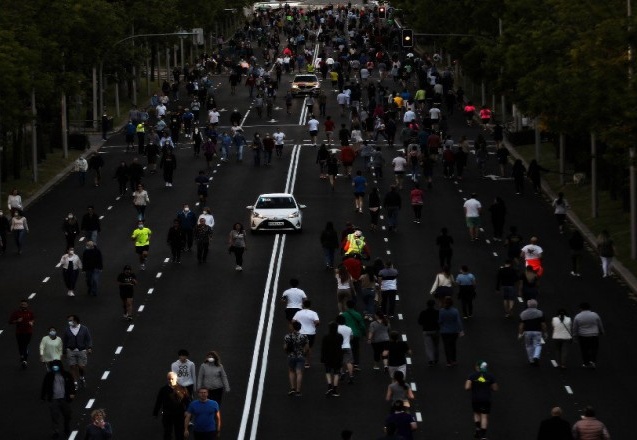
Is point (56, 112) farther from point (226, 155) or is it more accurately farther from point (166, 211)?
point (166, 211)

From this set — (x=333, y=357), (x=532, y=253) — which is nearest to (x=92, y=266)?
(x=532, y=253)

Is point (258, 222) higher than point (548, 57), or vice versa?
point (548, 57)

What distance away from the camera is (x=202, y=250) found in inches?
1978

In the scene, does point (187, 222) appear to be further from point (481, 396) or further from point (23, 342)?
point (481, 396)

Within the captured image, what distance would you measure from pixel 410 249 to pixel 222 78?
6604 cm

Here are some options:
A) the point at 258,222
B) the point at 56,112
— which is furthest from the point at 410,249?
the point at 56,112

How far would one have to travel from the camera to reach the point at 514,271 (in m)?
42.2

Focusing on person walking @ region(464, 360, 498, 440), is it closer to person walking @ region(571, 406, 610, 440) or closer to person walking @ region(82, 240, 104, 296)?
person walking @ region(571, 406, 610, 440)

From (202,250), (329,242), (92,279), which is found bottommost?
(202,250)

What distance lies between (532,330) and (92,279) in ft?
41.2

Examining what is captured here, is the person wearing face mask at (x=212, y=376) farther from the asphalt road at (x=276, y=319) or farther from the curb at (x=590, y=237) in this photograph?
the curb at (x=590, y=237)

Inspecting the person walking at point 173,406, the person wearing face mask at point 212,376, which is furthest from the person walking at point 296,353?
the person walking at point 173,406

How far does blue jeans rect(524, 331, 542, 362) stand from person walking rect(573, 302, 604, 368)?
696 millimetres

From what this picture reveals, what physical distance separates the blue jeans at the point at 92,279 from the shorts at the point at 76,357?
32.0 feet
